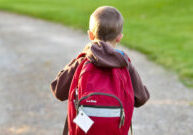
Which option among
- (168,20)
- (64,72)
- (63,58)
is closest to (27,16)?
(168,20)

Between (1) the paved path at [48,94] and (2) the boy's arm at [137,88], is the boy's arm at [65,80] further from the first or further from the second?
(1) the paved path at [48,94]

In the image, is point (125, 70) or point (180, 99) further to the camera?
point (180, 99)

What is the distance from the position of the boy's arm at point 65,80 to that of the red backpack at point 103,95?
0.26 feet

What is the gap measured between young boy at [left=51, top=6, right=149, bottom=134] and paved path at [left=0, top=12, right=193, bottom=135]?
6.26 feet

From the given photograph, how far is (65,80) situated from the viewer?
2578mm

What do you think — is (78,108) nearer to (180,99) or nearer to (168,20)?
(180,99)

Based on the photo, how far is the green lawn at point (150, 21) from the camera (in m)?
7.82

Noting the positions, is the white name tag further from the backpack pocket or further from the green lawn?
the green lawn

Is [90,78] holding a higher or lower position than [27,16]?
higher

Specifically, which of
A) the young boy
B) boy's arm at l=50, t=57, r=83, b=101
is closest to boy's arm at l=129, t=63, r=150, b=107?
the young boy

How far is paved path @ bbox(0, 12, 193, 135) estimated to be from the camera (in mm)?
4598

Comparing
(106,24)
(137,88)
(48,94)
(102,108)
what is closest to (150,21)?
(48,94)

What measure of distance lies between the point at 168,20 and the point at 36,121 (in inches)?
326

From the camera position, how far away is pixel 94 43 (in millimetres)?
2457
